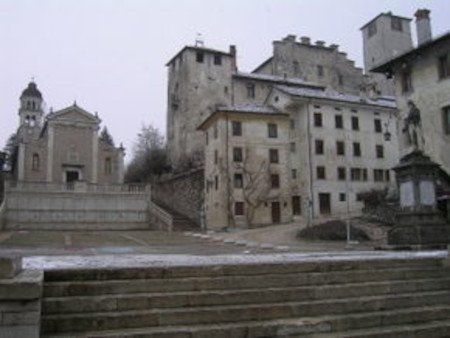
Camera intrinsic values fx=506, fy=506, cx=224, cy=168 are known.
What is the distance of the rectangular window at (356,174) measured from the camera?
48.1m

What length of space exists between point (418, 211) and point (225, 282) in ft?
33.0

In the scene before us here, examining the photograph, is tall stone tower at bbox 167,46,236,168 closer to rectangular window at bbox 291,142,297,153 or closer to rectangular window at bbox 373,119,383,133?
rectangular window at bbox 291,142,297,153

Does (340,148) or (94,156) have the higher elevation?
(94,156)

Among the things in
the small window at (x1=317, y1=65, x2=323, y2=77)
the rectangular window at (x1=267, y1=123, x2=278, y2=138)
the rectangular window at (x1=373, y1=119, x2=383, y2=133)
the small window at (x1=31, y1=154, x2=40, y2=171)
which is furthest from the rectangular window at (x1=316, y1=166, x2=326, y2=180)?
the small window at (x1=31, y1=154, x2=40, y2=171)

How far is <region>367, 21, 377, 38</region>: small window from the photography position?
72812mm

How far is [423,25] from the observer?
32219 millimetres

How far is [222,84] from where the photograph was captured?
62.8 meters

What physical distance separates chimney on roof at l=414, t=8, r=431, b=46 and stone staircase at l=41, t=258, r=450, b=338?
27.5 meters

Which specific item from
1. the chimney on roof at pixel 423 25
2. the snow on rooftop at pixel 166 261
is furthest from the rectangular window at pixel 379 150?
the snow on rooftop at pixel 166 261

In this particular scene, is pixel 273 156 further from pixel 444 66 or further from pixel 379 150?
pixel 444 66

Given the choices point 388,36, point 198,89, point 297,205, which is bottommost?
point 297,205

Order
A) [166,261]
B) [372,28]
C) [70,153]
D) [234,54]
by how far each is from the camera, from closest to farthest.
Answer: [166,261]
[70,153]
[234,54]
[372,28]

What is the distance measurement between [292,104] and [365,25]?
3455 centimetres

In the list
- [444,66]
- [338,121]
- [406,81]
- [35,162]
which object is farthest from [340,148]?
[35,162]
